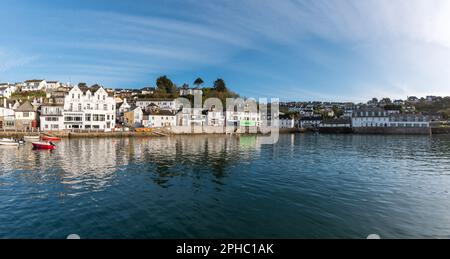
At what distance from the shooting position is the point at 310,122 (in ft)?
455

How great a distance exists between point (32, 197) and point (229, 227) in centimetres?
1277

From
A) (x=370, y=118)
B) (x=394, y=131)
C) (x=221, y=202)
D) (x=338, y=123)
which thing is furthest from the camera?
(x=338, y=123)

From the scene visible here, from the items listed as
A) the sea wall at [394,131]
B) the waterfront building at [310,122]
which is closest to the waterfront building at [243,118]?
the waterfront building at [310,122]

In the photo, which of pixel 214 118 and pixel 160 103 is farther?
pixel 160 103

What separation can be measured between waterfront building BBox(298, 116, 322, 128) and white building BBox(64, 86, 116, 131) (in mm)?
100277

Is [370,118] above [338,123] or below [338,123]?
above

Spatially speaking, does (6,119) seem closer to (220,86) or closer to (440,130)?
(220,86)

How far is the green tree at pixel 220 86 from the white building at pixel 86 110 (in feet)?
247

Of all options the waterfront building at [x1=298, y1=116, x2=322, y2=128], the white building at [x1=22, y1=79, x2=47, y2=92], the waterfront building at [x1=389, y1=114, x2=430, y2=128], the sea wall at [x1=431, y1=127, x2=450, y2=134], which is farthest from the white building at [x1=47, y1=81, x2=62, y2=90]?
the sea wall at [x1=431, y1=127, x2=450, y2=134]

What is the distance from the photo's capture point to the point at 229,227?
1154 cm

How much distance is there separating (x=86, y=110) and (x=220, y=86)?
268 ft

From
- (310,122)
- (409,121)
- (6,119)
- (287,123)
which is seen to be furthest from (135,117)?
(409,121)

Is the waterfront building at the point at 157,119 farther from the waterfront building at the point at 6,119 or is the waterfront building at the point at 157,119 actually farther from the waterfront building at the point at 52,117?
the waterfront building at the point at 6,119

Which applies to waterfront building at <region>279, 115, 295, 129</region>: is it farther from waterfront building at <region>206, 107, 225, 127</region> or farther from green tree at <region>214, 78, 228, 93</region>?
waterfront building at <region>206, 107, 225, 127</region>
